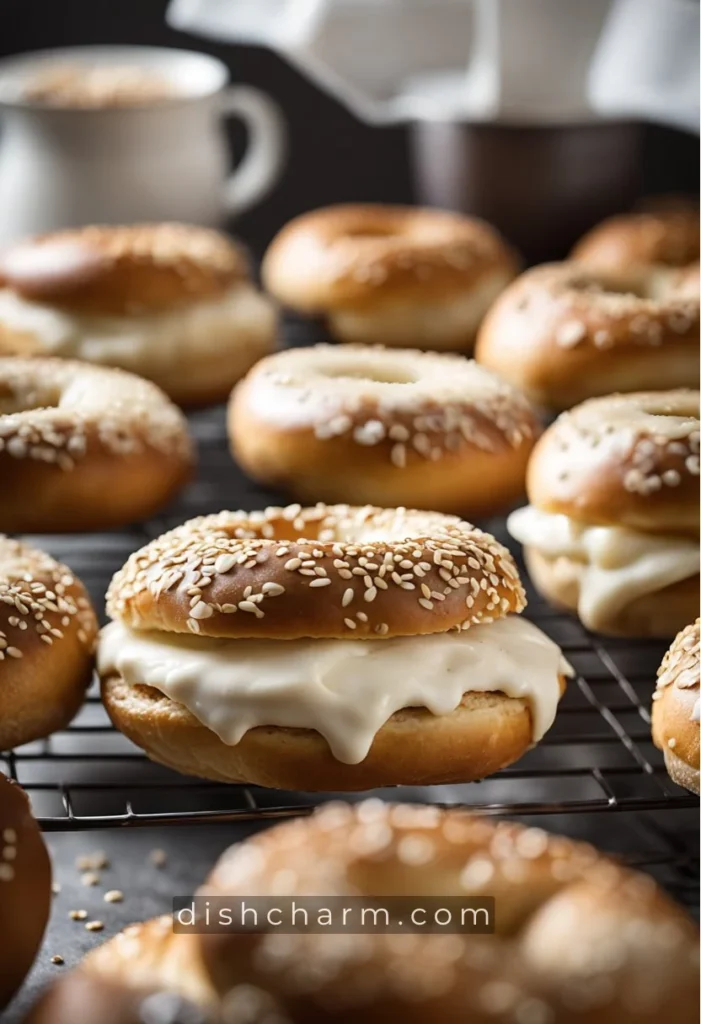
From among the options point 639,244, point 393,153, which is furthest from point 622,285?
point 393,153

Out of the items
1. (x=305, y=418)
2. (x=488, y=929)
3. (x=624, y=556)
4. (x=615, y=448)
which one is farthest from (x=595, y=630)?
(x=488, y=929)

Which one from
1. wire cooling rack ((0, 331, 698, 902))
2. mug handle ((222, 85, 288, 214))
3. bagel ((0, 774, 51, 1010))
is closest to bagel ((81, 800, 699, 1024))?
bagel ((0, 774, 51, 1010))

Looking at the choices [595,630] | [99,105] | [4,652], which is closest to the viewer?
[4,652]

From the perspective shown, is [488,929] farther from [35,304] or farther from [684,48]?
[684,48]

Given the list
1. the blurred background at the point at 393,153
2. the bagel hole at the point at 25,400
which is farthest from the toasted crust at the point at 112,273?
the blurred background at the point at 393,153

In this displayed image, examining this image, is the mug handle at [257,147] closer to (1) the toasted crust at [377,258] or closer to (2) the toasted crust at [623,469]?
(1) the toasted crust at [377,258]
